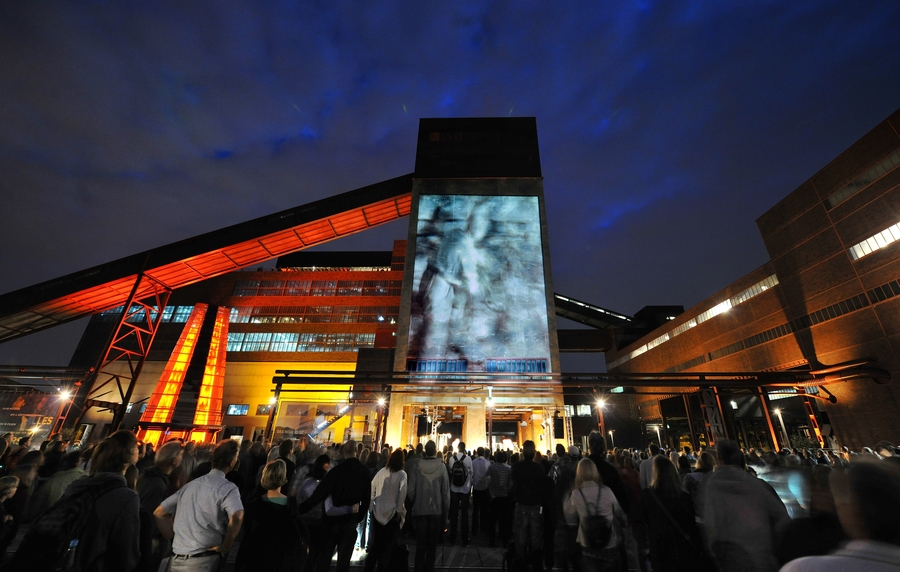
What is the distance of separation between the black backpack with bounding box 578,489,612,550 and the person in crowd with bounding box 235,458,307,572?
10.0ft

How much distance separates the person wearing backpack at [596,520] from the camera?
12.7ft

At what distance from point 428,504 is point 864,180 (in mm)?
29366

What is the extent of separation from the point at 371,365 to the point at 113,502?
111 feet

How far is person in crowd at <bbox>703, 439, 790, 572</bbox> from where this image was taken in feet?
9.75

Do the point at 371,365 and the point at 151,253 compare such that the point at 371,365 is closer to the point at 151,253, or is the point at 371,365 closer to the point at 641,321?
the point at 151,253

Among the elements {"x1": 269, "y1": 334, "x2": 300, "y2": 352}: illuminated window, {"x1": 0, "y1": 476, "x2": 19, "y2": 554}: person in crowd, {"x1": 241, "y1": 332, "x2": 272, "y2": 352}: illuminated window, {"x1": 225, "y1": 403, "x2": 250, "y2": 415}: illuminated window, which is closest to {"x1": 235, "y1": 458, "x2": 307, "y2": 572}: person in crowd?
{"x1": 0, "y1": 476, "x2": 19, "y2": 554}: person in crowd

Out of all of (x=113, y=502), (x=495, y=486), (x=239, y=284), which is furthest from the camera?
(x=239, y=284)

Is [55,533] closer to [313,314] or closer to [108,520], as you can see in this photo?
[108,520]

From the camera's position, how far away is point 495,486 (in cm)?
757

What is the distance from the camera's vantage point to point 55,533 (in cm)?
262

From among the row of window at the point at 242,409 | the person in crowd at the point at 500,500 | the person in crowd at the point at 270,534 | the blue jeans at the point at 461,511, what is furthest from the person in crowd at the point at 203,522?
the row of window at the point at 242,409

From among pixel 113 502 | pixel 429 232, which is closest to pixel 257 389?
pixel 429 232

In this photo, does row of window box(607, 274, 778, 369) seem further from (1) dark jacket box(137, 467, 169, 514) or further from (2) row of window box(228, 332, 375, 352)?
(1) dark jacket box(137, 467, 169, 514)

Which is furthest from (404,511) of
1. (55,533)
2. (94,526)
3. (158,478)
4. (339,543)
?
(55,533)
